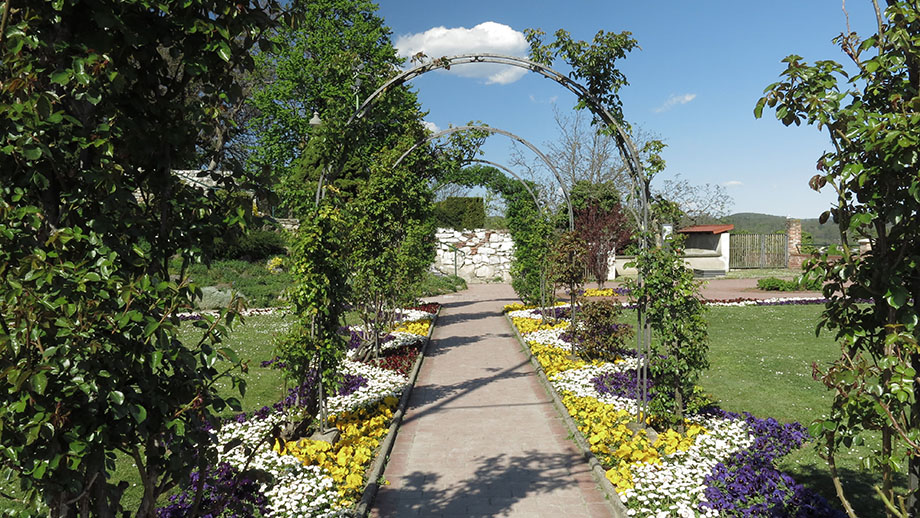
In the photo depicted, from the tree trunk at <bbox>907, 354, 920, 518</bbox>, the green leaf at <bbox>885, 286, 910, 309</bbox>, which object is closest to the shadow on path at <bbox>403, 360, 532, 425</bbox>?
the tree trunk at <bbox>907, 354, 920, 518</bbox>

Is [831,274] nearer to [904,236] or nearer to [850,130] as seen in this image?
[904,236]

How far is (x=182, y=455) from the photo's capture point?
2.37 meters

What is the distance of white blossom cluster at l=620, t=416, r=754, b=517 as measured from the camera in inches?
192

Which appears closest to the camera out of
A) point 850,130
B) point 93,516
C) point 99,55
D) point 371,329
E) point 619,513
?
point 99,55

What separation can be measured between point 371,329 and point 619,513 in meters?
7.03

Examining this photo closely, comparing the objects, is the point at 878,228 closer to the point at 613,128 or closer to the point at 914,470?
the point at 914,470

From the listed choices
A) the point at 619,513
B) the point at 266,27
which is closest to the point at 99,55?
the point at 266,27

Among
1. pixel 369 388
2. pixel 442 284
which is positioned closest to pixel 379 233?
pixel 369 388

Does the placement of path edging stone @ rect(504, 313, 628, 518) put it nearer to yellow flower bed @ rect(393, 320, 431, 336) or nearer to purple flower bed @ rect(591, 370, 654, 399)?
purple flower bed @ rect(591, 370, 654, 399)

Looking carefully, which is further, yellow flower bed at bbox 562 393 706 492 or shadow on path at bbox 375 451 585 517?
yellow flower bed at bbox 562 393 706 492

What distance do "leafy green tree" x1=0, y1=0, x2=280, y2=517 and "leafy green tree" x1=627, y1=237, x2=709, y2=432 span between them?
5020 mm

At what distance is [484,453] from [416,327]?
7.94m

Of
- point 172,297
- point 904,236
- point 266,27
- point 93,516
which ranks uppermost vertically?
point 266,27

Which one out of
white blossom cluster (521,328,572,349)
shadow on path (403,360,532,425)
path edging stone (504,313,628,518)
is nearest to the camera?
path edging stone (504,313,628,518)
